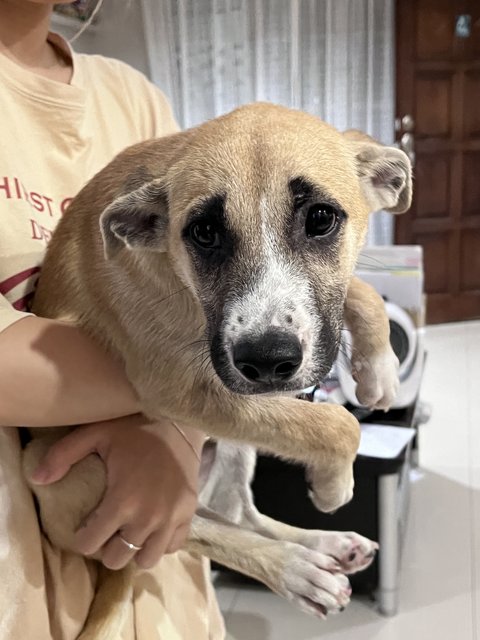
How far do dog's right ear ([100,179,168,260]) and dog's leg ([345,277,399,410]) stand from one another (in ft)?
1.07

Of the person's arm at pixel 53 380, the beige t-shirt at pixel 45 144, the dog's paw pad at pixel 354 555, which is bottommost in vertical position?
the dog's paw pad at pixel 354 555

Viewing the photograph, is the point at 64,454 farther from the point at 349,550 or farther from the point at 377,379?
the point at 349,550

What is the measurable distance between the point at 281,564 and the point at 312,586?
0.07 m

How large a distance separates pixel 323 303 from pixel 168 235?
0.23m

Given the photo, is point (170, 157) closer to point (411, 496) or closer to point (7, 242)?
point (7, 242)

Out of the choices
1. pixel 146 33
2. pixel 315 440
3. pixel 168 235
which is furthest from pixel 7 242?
pixel 146 33

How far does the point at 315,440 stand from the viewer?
3.04 feet

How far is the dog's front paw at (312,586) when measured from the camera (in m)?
1.16

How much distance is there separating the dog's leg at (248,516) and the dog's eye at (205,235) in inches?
20.6

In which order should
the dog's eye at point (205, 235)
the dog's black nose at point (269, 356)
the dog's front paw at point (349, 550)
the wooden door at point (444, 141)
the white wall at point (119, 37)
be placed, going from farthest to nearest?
the wooden door at point (444, 141) < the white wall at point (119, 37) < the dog's front paw at point (349, 550) < the dog's eye at point (205, 235) < the dog's black nose at point (269, 356)

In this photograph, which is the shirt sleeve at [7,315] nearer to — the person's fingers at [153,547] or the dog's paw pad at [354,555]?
the person's fingers at [153,547]

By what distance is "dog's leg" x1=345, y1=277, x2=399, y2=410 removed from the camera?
99cm

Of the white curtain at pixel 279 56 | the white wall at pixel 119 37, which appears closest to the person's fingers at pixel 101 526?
the white wall at pixel 119 37

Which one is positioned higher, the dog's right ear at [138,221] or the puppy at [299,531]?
the dog's right ear at [138,221]
